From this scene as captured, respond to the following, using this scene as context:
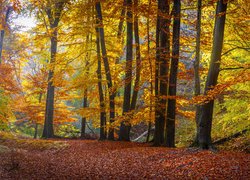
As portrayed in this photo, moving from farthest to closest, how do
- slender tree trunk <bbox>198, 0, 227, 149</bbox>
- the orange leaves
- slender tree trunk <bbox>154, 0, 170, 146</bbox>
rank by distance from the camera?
the orange leaves → slender tree trunk <bbox>154, 0, 170, 146</bbox> → slender tree trunk <bbox>198, 0, 227, 149</bbox>

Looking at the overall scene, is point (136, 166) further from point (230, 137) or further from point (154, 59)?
point (154, 59)

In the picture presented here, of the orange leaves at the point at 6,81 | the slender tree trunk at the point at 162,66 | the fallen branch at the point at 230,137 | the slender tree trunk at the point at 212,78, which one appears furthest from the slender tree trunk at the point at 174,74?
the orange leaves at the point at 6,81

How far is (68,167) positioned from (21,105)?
12.6 metres

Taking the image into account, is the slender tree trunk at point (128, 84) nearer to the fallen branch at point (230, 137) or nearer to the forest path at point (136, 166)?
the forest path at point (136, 166)

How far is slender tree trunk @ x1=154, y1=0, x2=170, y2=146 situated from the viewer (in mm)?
11783

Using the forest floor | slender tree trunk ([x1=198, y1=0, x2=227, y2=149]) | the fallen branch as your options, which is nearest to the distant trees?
slender tree trunk ([x1=198, y1=0, x2=227, y2=149])

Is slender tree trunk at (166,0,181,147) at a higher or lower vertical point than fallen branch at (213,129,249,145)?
higher

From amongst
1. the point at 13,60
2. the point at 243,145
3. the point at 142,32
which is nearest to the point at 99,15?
the point at 142,32

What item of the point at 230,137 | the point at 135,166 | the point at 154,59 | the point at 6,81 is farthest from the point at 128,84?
the point at 6,81

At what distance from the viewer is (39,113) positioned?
69.4 ft

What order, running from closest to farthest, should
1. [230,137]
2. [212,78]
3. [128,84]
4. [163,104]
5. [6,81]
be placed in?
[212,78] → [230,137] → [163,104] → [128,84] → [6,81]

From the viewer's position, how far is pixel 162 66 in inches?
488

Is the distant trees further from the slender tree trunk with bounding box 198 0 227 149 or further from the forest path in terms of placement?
the forest path

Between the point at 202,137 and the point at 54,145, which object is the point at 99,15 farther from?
the point at 202,137
